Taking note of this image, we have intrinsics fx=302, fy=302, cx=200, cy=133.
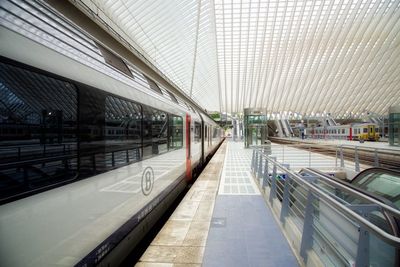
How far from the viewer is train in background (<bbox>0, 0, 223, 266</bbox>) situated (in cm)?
237

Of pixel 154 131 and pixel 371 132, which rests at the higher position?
pixel 154 131

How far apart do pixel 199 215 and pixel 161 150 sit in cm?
163

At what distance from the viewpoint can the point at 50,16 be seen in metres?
3.12

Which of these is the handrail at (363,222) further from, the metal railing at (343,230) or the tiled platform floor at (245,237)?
the tiled platform floor at (245,237)

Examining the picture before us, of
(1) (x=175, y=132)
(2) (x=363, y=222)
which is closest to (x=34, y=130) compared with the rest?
(2) (x=363, y=222)

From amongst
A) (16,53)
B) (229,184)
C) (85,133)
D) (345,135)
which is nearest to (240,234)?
(85,133)

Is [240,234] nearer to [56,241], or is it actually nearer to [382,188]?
[382,188]

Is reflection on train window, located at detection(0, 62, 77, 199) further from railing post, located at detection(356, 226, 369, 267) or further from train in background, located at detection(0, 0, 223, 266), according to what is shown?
railing post, located at detection(356, 226, 369, 267)

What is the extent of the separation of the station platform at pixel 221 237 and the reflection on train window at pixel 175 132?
1.50m

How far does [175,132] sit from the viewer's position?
27.1 feet

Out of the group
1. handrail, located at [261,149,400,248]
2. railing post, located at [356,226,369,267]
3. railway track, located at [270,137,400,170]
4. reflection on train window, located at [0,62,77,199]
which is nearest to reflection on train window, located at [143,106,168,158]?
reflection on train window, located at [0,62,77,199]

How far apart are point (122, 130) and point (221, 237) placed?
2.28 metres

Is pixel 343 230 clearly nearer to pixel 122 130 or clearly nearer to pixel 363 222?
pixel 363 222

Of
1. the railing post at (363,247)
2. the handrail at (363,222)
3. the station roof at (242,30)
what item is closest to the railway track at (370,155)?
the handrail at (363,222)
